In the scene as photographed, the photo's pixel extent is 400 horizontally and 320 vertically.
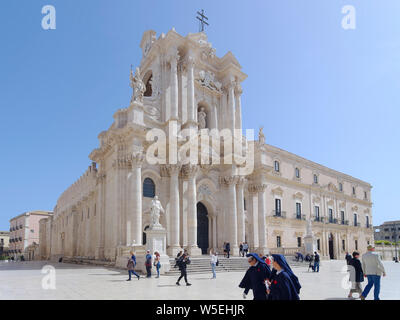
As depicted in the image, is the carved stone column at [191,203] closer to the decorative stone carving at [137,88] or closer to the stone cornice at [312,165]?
the decorative stone carving at [137,88]

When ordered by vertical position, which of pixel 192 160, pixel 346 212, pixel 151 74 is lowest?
pixel 346 212

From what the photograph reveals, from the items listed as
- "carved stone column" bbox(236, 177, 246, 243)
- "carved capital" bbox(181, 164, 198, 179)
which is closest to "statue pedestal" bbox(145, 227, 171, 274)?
"carved capital" bbox(181, 164, 198, 179)

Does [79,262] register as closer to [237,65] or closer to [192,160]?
[192,160]

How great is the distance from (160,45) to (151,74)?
3292 mm

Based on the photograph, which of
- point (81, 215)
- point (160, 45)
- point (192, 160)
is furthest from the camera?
point (81, 215)

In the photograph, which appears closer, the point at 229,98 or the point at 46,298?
the point at 46,298

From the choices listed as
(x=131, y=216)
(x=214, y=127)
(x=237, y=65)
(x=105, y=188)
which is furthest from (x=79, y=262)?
(x=237, y=65)

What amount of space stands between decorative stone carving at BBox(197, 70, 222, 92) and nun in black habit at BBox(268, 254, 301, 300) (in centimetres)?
2621

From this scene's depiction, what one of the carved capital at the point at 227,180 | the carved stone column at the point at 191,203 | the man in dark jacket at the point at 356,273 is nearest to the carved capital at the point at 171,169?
the carved stone column at the point at 191,203

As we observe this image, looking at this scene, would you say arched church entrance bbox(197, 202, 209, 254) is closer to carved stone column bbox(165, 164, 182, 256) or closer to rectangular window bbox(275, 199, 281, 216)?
carved stone column bbox(165, 164, 182, 256)

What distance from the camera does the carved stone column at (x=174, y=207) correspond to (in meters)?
24.3

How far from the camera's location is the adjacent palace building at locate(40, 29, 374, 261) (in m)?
24.1

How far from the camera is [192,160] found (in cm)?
2620

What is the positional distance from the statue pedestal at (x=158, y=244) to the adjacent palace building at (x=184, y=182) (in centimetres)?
285
